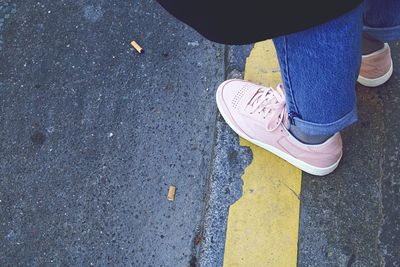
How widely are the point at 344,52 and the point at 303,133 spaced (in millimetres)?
470

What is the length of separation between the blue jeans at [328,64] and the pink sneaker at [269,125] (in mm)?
165

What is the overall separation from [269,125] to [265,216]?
0.32 meters

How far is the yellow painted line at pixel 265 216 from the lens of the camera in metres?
1.74

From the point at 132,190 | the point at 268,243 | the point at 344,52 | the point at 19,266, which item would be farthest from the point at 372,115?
the point at 19,266

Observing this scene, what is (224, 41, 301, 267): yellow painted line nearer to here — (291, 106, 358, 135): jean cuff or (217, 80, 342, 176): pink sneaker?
(217, 80, 342, 176): pink sneaker

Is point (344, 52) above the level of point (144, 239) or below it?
above

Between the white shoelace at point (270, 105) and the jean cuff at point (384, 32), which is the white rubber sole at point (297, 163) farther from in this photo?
the jean cuff at point (384, 32)

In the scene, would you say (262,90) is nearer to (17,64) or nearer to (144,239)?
(144,239)

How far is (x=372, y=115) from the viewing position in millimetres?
1881

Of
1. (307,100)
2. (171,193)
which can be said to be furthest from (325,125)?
(171,193)

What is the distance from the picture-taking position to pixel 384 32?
5.32ft

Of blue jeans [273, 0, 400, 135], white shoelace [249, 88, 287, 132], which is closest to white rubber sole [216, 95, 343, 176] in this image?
white shoelace [249, 88, 287, 132]

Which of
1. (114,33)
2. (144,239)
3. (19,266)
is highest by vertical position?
(114,33)

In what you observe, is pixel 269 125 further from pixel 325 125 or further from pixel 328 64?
pixel 328 64
